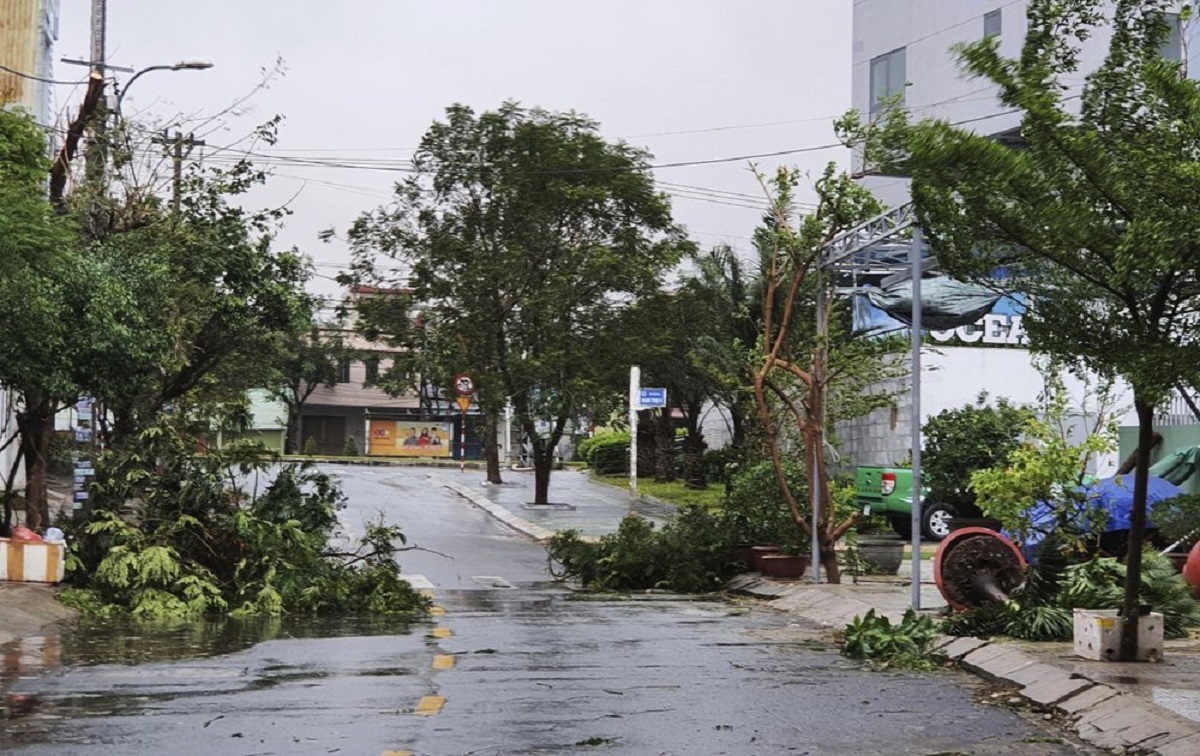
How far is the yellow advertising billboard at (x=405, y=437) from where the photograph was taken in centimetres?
8231

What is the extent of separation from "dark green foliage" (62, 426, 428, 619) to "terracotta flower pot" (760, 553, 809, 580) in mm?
5614

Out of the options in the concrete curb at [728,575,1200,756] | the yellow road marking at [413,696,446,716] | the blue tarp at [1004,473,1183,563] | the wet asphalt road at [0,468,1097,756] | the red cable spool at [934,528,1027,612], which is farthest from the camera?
the blue tarp at [1004,473,1183,563]

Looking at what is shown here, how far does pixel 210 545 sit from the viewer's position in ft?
63.8

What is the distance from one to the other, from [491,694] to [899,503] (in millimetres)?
21176

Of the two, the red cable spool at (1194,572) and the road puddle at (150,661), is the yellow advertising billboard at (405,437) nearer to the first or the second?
the road puddle at (150,661)

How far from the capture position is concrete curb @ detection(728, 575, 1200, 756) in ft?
30.4

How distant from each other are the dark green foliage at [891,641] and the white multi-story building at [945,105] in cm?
Result: 1621

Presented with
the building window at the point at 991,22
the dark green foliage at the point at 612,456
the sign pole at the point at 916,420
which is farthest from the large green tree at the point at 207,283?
the dark green foliage at the point at 612,456

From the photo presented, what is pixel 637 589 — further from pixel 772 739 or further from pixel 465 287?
pixel 465 287

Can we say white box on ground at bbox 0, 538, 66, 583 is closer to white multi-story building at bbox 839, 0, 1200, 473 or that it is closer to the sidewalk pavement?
the sidewalk pavement

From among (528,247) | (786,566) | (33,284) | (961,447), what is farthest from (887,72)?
(33,284)

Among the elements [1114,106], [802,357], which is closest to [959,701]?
[1114,106]

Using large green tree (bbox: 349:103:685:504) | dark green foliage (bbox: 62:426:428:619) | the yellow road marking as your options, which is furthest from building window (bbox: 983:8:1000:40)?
the yellow road marking

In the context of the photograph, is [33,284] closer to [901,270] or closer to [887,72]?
[901,270]
